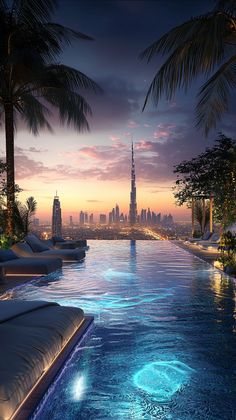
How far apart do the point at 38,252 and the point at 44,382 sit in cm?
915

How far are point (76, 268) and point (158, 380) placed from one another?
8.01 metres

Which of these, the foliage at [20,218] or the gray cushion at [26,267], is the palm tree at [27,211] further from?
the gray cushion at [26,267]

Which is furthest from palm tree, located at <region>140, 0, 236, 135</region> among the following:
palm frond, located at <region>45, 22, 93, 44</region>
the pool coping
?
palm frond, located at <region>45, 22, 93, 44</region>

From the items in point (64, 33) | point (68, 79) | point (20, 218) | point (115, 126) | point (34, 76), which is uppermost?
point (64, 33)

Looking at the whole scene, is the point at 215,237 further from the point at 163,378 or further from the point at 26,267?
the point at 163,378

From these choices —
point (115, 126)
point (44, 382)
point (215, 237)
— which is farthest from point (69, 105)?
point (44, 382)

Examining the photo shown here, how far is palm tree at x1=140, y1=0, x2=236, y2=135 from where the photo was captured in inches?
254

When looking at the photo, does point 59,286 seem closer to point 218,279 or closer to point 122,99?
point 218,279

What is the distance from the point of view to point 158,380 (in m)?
3.46

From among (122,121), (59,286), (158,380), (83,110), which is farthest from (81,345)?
(122,121)

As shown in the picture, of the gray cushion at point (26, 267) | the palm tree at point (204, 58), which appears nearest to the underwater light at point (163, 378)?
the palm tree at point (204, 58)

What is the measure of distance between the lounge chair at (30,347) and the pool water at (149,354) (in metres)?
0.15

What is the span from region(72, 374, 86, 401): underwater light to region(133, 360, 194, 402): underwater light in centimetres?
41

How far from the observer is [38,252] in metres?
12.0
